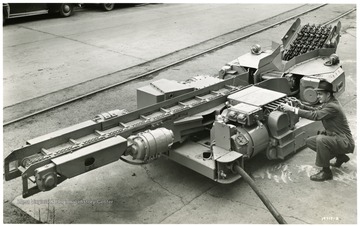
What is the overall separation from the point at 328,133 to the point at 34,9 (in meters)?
13.4

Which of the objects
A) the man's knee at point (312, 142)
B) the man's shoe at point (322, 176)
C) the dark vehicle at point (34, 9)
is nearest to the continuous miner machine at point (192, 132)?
the man's knee at point (312, 142)

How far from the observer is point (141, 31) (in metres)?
15.0

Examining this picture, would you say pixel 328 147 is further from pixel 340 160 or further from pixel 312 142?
pixel 340 160

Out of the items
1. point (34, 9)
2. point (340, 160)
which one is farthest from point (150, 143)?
point (34, 9)

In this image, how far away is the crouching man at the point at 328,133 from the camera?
6098 mm

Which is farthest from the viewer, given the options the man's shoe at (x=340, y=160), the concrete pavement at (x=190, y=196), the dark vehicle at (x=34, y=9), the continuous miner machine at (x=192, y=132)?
the dark vehicle at (x=34, y=9)

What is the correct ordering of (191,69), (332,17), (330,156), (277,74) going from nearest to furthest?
(330,156) → (277,74) → (191,69) → (332,17)

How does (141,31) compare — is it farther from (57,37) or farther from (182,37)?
(57,37)

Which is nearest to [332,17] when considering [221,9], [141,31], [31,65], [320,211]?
[221,9]

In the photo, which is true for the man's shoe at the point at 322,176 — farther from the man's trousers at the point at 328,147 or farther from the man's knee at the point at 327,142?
the man's knee at the point at 327,142

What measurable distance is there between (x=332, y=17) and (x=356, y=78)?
7.28 meters

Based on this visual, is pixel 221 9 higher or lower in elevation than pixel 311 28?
lower

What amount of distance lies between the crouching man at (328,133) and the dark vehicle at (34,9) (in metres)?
12.8

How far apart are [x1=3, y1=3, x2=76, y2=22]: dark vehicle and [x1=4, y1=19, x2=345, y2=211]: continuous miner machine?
36.1 feet
